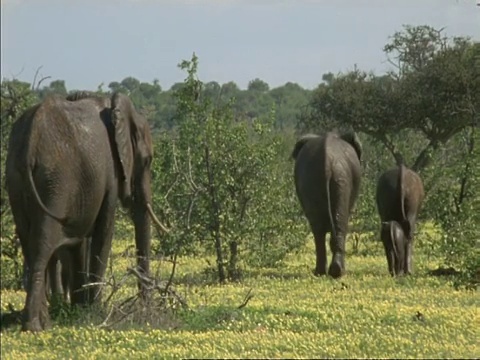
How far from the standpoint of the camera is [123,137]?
523 inches

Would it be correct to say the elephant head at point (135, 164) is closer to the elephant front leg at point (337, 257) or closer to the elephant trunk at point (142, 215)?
the elephant trunk at point (142, 215)

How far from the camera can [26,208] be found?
12.2 metres

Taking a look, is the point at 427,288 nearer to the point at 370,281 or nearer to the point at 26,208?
the point at 370,281

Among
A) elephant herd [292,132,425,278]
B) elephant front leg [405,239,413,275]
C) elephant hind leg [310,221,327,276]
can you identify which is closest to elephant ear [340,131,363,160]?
elephant herd [292,132,425,278]

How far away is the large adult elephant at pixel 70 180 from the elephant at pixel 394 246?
18.8 ft

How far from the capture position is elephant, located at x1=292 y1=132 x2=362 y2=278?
1891 centimetres

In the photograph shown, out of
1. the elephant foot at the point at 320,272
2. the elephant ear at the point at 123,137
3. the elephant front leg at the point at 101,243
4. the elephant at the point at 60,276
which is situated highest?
the elephant ear at the point at 123,137

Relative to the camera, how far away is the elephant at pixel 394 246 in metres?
18.5

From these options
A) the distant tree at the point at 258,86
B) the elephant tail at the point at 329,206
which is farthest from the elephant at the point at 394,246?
the distant tree at the point at 258,86

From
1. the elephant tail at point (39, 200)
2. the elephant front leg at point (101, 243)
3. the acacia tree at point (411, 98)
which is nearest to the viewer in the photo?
the elephant tail at point (39, 200)

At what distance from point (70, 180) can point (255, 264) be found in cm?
744

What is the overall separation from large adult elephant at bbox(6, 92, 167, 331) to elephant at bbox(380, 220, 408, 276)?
573 centimetres

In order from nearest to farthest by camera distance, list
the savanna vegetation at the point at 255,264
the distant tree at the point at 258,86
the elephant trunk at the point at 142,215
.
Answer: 1. the savanna vegetation at the point at 255,264
2. the elephant trunk at the point at 142,215
3. the distant tree at the point at 258,86

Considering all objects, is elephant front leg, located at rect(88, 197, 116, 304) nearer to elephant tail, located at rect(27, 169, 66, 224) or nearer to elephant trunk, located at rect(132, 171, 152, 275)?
elephant trunk, located at rect(132, 171, 152, 275)
